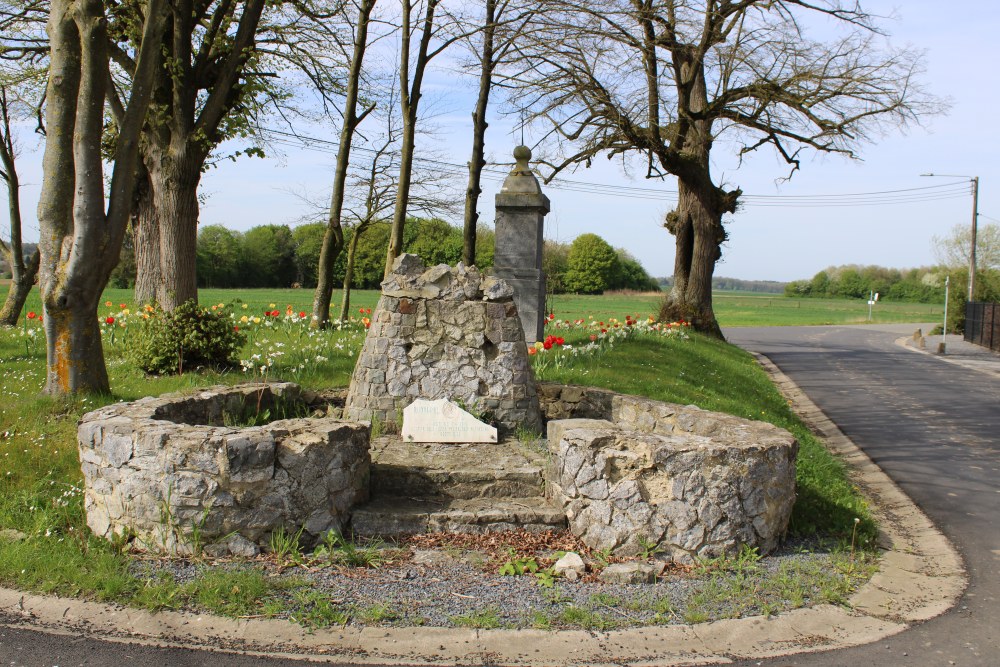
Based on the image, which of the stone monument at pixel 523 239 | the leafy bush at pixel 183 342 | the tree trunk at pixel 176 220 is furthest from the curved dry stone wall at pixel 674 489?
the tree trunk at pixel 176 220

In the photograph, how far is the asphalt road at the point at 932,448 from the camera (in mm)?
4270

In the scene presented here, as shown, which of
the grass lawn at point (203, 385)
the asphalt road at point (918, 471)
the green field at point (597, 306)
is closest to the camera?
the asphalt road at point (918, 471)

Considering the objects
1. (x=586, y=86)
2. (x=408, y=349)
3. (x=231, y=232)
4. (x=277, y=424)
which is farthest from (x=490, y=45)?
(x=231, y=232)

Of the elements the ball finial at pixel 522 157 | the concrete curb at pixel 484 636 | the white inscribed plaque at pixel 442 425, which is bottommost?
the concrete curb at pixel 484 636

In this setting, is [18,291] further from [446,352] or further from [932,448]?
[932,448]

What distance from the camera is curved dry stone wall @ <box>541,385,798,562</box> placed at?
16.8ft

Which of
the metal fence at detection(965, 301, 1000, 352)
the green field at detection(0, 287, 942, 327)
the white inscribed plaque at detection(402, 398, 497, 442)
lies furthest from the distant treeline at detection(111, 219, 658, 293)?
the white inscribed plaque at detection(402, 398, 497, 442)

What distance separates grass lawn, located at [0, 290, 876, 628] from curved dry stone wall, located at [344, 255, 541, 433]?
1866 millimetres

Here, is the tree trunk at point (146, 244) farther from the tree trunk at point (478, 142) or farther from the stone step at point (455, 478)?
the stone step at point (455, 478)

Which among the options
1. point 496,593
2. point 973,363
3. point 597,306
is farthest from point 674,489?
point 597,306

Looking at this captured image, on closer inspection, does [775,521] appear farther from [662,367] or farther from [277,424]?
[662,367]

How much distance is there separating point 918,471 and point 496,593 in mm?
6385

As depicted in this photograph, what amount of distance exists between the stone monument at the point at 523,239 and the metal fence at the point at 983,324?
22.0 m

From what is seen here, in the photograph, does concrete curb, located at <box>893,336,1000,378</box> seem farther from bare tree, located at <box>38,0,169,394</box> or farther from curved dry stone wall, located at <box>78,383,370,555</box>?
bare tree, located at <box>38,0,169,394</box>
